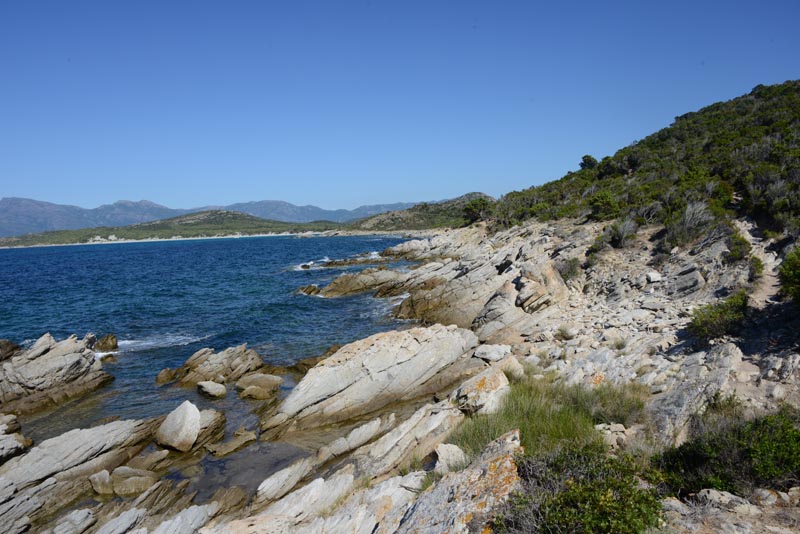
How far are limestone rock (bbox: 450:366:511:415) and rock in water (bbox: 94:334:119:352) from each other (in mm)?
22933

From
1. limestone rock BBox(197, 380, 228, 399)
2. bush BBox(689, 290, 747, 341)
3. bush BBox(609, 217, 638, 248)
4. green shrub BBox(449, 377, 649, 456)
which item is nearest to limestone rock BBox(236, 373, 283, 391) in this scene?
limestone rock BBox(197, 380, 228, 399)

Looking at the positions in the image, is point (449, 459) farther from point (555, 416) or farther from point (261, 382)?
point (261, 382)

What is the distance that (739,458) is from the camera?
209 inches

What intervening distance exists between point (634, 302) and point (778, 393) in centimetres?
899

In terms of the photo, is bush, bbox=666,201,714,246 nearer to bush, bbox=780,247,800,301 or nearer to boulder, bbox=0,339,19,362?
bush, bbox=780,247,800,301

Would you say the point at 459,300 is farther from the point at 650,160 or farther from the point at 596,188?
the point at 650,160

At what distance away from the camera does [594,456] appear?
562 cm

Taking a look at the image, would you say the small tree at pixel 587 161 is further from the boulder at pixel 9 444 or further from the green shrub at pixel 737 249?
the boulder at pixel 9 444

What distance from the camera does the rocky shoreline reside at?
7008mm

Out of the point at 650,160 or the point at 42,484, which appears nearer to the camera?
the point at 42,484

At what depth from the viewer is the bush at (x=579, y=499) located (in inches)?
172

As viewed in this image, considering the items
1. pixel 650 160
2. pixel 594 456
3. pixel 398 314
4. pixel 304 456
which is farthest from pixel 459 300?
pixel 650 160

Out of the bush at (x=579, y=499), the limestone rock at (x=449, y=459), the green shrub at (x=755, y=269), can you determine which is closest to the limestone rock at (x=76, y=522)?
the limestone rock at (x=449, y=459)

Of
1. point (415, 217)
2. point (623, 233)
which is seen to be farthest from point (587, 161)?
point (415, 217)
